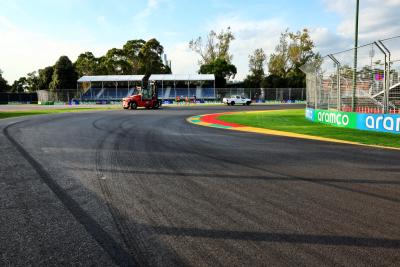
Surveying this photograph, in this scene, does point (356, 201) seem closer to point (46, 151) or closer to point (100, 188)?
point (100, 188)

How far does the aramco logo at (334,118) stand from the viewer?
13.8m

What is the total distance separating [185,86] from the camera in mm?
57938

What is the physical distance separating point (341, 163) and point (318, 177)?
1478 mm

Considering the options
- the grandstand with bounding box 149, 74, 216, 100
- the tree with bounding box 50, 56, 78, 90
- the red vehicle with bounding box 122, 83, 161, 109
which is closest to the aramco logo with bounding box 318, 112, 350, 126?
the red vehicle with bounding box 122, 83, 161, 109

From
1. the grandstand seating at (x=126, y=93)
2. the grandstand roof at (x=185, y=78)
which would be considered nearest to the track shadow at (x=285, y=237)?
the grandstand roof at (x=185, y=78)

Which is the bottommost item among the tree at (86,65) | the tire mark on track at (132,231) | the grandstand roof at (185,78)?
the tire mark on track at (132,231)

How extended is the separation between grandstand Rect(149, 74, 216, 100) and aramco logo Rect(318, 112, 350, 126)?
36260mm

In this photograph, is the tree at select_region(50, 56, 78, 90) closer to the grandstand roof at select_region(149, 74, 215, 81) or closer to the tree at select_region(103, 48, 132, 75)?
the tree at select_region(103, 48, 132, 75)

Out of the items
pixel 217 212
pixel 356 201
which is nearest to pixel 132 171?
pixel 217 212

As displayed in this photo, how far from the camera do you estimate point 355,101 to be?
13.9 metres

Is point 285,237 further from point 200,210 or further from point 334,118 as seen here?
point 334,118

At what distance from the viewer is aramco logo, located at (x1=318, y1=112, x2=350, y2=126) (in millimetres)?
13781

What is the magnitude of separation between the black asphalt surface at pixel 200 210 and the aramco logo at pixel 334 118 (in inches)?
260

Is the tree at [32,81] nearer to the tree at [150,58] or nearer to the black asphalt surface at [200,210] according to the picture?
→ the tree at [150,58]
